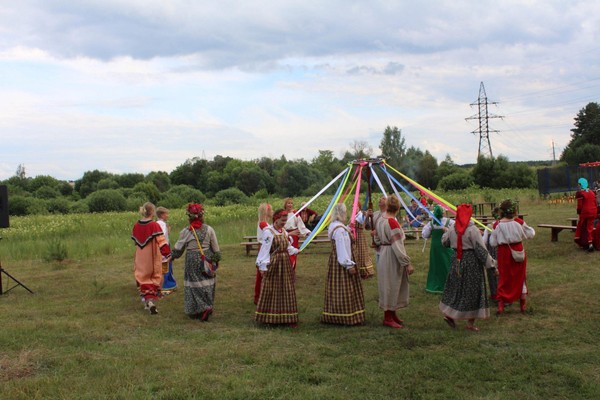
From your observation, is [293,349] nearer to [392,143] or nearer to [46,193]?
[46,193]

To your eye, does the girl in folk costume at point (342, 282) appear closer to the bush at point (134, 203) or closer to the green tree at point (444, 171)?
the bush at point (134, 203)

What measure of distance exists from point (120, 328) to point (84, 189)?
4067cm

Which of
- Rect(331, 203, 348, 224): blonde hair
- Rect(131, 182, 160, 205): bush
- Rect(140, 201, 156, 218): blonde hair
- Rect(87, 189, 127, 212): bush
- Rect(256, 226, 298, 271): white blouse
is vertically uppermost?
Rect(131, 182, 160, 205): bush

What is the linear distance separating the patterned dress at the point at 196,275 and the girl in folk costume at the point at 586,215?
8567 mm

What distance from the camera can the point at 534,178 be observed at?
4222 cm

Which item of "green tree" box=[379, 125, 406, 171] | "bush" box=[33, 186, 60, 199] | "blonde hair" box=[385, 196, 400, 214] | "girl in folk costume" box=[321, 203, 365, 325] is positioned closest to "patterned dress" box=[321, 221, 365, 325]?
"girl in folk costume" box=[321, 203, 365, 325]

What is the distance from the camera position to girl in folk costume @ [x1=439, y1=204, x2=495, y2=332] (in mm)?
6809

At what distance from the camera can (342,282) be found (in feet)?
23.6

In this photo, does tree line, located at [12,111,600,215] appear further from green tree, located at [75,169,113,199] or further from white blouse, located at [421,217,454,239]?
white blouse, located at [421,217,454,239]

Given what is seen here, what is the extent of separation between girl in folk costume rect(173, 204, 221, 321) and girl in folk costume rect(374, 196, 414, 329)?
2281 millimetres

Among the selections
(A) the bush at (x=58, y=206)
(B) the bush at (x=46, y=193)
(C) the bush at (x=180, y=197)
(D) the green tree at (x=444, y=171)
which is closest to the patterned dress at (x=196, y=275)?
(C) the bush at (x=180, y=197)

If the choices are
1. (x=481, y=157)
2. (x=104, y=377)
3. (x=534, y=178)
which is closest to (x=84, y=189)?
(x=481, y=157)

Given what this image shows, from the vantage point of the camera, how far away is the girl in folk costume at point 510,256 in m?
7.75

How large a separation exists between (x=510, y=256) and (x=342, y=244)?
249 centimetres
